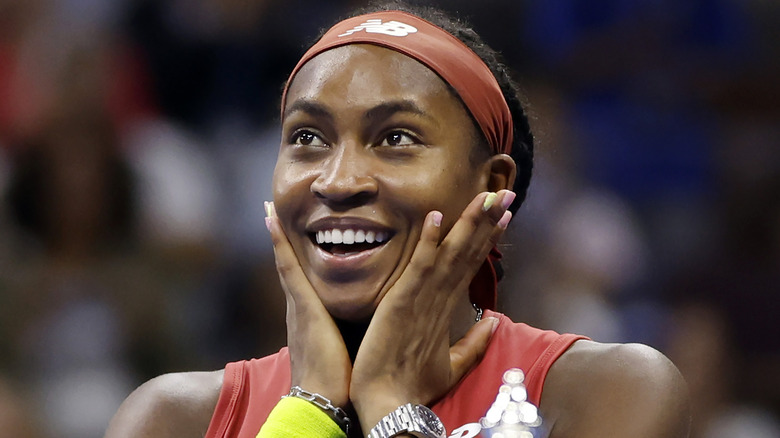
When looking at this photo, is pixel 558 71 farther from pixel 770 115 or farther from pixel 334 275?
pixel 334 275

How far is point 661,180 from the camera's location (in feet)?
14.6

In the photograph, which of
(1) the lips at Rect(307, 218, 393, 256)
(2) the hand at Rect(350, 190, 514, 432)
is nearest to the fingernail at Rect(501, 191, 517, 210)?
(2) the hand at Rect(350, 190, 514, 432)

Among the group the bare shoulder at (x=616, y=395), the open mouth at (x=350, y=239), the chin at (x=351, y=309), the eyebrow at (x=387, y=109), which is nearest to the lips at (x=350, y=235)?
the open mouth at (x=350, y=239)

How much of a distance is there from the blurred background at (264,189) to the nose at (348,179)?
1.49m

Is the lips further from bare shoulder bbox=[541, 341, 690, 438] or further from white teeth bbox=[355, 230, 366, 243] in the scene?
bare shoulder bbox=[541, 341, 690, 438]

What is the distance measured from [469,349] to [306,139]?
0.56 m

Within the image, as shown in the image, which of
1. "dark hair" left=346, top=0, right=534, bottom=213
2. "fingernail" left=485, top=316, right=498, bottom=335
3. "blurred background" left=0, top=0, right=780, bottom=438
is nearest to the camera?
"fingernail" left=485, top=316, right=498, bottom=335

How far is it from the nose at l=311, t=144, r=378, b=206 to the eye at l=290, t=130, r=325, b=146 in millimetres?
90

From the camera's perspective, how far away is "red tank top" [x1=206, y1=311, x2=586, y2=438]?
2104 millimetres

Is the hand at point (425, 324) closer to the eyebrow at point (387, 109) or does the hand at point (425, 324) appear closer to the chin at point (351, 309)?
the chin at point (351, 309)

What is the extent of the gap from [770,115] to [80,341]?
9.99 feet

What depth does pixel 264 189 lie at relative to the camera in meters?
4.36

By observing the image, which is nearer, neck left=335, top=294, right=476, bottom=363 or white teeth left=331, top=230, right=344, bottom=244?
white teeth left=331, top=230, right=344, bottom=244

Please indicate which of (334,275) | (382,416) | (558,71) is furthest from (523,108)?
(558,71)
